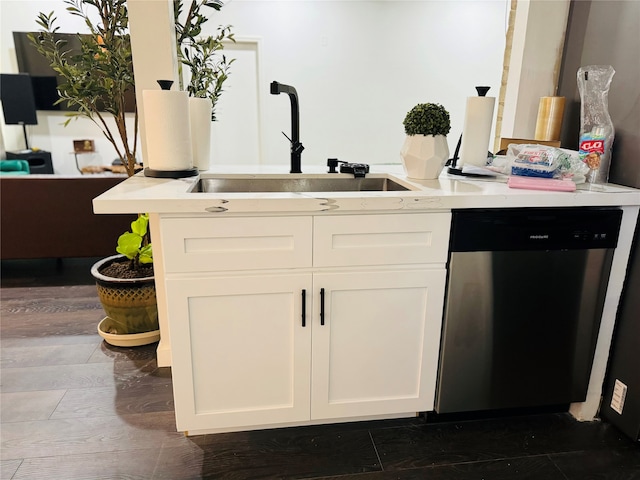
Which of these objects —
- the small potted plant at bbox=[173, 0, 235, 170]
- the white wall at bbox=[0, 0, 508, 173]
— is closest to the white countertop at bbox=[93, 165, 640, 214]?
the small potted plant at bbox=[173, 0, 235, 170]

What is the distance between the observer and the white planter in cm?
163

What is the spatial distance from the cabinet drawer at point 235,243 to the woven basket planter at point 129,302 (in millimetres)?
923

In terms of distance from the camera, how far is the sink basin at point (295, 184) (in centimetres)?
183

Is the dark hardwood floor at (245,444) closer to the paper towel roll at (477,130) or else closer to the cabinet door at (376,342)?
the cabinet door at (376,342)

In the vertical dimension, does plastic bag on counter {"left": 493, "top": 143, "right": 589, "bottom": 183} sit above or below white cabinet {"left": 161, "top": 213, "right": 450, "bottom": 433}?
above

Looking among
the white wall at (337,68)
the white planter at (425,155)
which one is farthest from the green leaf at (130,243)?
the white wall at (337,68)

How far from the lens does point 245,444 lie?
1.58 m

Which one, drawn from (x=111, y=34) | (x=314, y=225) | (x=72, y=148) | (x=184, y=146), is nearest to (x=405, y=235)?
(x=314, y=225)

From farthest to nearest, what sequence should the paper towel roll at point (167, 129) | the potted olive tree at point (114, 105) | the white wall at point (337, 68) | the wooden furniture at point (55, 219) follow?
the white wall at point (337, 68) < the wooden furniture at point (55, 219) < the potted olive tree at point (114, 105) < the paper towel roll at point (167, 129)

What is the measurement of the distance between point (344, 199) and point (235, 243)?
1.18 ft

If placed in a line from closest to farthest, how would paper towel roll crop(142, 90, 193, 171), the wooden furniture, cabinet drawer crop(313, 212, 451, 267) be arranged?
cabinet drawer crop(313, 212, 451, 267), paper towel roll crop(142, 90, 193, 171), the wooden furniture

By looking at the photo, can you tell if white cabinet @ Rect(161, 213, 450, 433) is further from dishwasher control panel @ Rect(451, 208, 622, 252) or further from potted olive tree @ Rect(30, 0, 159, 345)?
potted olive tree @ Rect(30, 0, 159, 345)

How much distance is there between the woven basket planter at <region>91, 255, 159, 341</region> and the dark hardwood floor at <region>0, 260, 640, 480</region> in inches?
10.2

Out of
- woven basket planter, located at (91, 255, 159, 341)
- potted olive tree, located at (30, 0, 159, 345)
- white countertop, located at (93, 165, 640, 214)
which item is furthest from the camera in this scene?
woven basket planter, located at (91, 255, 159, 341)
